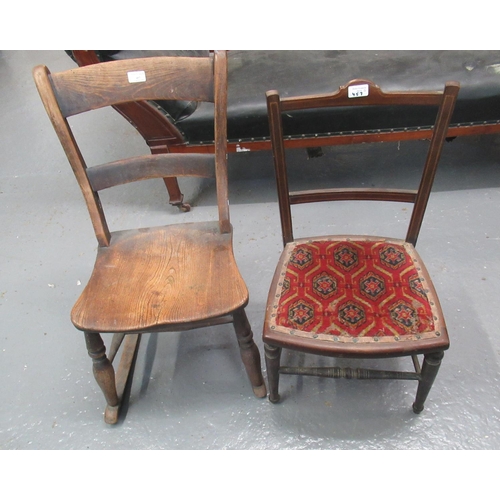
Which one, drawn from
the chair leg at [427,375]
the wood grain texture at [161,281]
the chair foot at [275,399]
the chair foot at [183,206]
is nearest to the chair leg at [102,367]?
the wood grain texture at [161,281]

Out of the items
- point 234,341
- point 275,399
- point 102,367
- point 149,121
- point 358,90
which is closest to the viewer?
point 358,90

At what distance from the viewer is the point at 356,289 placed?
120 centimetres

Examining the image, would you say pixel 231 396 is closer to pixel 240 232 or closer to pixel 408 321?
pixel 408 321

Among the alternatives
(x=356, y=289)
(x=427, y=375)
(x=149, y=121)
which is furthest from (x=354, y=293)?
(x=149, y=121)

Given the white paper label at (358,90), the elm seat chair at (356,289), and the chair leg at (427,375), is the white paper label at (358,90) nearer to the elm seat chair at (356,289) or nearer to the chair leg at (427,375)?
the elm seat chair at (356,289)

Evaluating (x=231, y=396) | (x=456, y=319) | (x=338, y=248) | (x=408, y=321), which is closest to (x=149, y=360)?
(x=231, y=396)

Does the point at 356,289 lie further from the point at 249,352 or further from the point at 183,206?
the point at 183,206

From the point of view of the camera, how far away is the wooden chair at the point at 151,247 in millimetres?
1147

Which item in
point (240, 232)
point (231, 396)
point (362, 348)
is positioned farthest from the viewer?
point (240, 232)

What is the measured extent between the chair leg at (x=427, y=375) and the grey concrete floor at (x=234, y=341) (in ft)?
0.23

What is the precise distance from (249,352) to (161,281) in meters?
0.36

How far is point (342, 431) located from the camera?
1333mm

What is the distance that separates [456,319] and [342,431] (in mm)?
640

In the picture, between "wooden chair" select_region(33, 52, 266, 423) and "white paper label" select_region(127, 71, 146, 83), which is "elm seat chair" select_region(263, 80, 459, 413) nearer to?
"wooden chair" select_region(33, 52, 266, 423)
